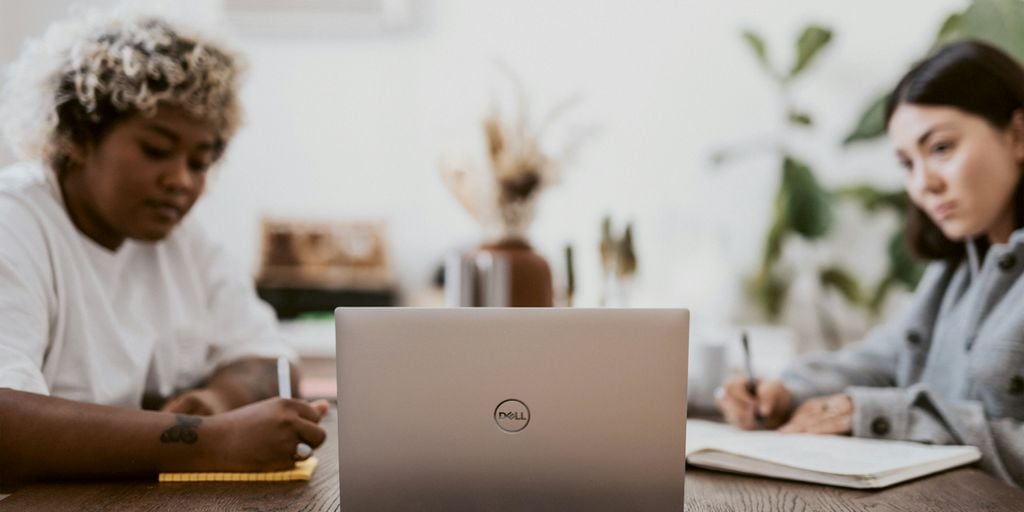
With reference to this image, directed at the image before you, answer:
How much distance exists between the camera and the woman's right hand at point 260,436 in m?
0.95

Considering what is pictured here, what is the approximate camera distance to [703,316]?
9.67 feet

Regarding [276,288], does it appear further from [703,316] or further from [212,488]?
[212,488]

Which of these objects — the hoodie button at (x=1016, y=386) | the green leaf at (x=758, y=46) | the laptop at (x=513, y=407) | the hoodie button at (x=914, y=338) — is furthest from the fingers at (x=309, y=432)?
the green leaf at (x=758, y=46)

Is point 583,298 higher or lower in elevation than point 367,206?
lower

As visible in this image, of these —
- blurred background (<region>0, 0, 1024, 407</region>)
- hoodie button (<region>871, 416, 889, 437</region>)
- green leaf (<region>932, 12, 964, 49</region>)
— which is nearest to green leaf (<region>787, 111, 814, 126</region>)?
blurred background (<region>0, 0, 1024, 407</region>)

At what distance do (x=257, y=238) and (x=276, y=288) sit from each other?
28 cm

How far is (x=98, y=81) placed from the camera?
1.36m

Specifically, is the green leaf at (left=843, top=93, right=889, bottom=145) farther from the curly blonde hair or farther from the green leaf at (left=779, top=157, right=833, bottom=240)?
the curly blonde hair

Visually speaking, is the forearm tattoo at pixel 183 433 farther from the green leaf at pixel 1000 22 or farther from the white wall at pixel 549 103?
the white wall at pixel 549 103

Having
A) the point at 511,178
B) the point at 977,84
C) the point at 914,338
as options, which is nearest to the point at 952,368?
the point at 914,338

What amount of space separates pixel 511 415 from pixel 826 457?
50 centimetres

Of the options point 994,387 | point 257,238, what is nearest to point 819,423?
point 994,387

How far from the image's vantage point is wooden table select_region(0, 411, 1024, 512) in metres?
0.86

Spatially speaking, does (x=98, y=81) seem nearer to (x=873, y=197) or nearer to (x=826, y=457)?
(x=826, y=457)
